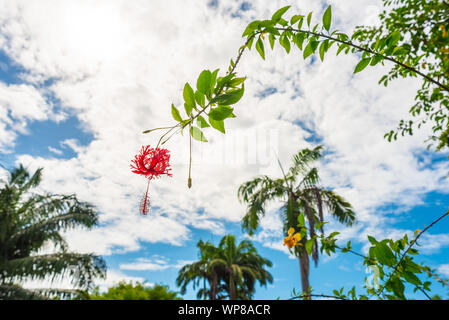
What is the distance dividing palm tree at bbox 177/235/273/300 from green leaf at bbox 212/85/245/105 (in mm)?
16472

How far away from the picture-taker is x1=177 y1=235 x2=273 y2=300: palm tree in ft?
56.1

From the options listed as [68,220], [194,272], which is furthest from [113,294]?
[68,220]

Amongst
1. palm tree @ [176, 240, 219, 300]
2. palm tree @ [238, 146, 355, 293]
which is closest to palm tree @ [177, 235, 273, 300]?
palm tree @ [176, 240, 219, 300]

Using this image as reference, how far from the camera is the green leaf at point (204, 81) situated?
0.75 m

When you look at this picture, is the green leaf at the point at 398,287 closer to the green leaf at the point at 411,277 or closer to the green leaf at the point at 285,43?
the green leaf at the point at 411,277

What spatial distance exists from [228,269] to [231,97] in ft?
58.4

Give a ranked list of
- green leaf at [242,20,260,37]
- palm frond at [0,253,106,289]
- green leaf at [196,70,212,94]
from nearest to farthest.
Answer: green leaf at [196,70,212,94] < green leaf at [242,20,260,37] < palm frond at [0,253,106,289]

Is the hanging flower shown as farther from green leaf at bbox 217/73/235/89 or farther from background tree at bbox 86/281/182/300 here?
background tree at bbox 86/281/182/300

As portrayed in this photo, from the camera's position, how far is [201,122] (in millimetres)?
832

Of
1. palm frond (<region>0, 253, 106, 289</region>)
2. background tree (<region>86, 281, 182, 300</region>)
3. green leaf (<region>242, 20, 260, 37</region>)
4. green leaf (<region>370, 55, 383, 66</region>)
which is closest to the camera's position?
green leaf (<region>242, 20, 260, 37</region>)

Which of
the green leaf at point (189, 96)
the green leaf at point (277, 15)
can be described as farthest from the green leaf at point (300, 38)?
the green leaf at point (189, 96)
